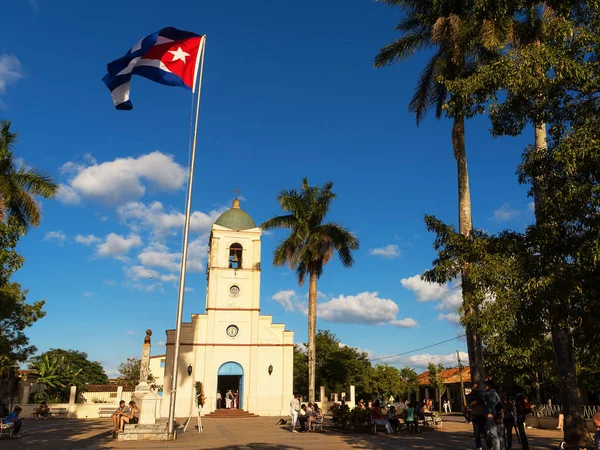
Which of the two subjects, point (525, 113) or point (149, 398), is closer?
point (525, 113)

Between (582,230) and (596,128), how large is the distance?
1675 mm

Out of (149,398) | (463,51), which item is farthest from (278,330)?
(463,51)

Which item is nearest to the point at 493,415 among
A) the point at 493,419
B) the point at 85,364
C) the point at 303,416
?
the point at 493,419

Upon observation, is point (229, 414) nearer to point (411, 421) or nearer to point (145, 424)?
point (145, 424)

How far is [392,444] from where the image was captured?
46.0ft

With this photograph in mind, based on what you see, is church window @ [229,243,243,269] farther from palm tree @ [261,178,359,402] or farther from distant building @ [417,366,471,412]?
distant building @ [417,366,471,412]

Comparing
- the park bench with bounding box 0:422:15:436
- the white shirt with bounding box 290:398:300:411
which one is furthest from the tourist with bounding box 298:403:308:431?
the park bench with bounding box 0:422:15:436

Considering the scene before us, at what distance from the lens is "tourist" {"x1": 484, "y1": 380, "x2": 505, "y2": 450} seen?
9.74 metres

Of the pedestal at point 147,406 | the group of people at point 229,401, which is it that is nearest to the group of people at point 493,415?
the pedestal at point 147,406

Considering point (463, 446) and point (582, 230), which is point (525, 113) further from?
point (463, 446)

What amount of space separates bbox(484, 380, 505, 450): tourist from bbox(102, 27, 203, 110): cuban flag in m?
12.9

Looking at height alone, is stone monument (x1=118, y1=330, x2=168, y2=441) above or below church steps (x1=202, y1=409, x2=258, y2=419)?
above

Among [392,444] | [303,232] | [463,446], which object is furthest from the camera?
[303,232]

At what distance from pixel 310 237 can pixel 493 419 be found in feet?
64.3
